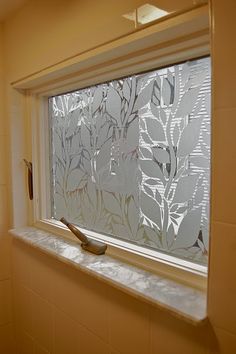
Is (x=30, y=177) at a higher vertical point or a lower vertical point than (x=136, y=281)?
higher

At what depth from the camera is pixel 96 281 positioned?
44.7 inches

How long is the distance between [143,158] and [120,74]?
14.2 inches

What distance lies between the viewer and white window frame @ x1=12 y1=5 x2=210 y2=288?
2.87 feet

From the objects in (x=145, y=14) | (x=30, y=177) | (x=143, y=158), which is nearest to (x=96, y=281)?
(x=143, y=158)

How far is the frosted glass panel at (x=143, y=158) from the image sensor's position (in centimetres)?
96

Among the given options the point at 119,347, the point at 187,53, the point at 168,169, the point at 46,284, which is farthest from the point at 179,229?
the point at 46,284

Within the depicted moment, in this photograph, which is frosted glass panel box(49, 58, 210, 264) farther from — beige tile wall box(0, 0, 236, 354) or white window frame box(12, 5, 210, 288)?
beige tile wall box(0, 0, 236, 354)

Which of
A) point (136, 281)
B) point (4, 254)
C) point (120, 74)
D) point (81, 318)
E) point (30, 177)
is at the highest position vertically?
point (120, 74)

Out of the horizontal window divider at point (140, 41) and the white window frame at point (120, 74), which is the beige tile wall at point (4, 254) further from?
the horizontal window divider at point (140, 41)

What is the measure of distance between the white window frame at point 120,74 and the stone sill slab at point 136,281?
40 mm

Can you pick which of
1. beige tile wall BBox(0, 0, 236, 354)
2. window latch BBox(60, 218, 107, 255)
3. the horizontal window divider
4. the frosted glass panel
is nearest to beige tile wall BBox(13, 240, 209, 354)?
beige tile wall BBox(0, 0, 236, 354)

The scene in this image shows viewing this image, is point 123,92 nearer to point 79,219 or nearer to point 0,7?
point 79,219

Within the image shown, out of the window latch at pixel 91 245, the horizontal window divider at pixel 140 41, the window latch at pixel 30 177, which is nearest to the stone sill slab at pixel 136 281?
the window latch at pixel 91 245

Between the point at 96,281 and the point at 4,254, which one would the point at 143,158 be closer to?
the point at 96,281
